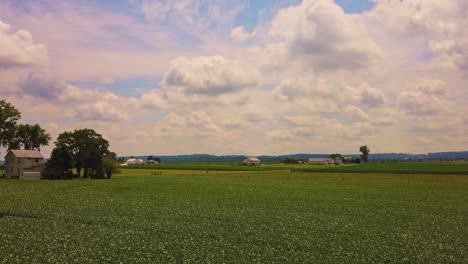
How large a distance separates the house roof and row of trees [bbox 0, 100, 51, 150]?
4804 mm

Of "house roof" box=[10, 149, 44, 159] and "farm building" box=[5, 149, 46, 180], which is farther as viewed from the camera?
"house roof" box=[10, 149, 44, 159]

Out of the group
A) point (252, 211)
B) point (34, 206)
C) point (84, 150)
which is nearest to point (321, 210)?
point (252, 211)

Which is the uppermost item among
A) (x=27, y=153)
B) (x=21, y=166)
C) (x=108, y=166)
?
(x=27, y=153)

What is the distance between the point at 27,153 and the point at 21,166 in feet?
23.0

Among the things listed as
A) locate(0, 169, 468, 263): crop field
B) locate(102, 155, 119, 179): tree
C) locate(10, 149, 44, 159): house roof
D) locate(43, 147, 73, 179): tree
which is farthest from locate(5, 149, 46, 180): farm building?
locate(0, 169, 468, 263): crop field

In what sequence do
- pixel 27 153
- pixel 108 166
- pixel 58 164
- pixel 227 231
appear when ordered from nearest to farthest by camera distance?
pixel 227 231, pixel 58 164, pixel 108 166, pixel 27 153

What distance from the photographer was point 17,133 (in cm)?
10981

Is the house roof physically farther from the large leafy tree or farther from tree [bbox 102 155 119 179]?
tree [bbox 102 155 119 179]

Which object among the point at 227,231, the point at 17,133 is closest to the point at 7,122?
the point at 17,133

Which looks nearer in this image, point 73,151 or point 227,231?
point 227,231

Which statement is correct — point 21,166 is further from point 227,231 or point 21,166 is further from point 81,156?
point 227,231

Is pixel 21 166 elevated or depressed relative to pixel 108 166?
elevated

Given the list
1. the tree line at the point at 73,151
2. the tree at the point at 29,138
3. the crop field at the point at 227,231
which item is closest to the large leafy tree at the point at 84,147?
the tree line at the point at 73,151

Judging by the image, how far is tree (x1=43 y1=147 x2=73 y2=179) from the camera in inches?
3777
